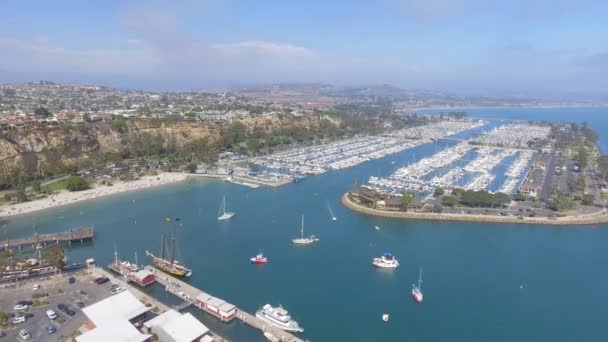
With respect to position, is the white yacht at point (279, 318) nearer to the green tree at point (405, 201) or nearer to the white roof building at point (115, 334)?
the white roof building at point (115, 334)

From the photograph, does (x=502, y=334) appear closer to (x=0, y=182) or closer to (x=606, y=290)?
(x=606, y=290)

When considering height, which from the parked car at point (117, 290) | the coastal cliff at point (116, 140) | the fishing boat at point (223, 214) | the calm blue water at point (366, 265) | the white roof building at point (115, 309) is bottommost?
the calm blue water at point (366, 265)

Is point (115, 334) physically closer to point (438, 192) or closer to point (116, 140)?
Result: point (438, 192)

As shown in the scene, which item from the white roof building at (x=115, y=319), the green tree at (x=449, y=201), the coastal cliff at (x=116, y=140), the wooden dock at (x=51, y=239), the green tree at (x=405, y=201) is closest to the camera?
the white roof building at (x=115, y=319)

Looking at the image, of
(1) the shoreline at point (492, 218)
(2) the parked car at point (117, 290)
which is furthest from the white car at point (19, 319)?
(1) the shoreline at point (492, 218)

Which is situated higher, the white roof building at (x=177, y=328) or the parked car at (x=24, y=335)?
the white roof building at (x=177, y=328)

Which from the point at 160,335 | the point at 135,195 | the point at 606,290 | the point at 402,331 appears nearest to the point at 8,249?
the point at 135,195

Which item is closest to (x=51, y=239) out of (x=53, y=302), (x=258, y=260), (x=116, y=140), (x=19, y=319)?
(x=53, y=302)
